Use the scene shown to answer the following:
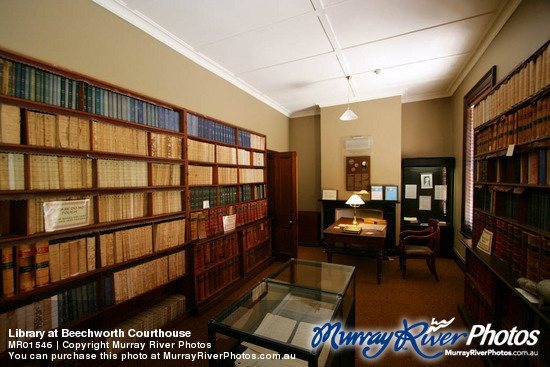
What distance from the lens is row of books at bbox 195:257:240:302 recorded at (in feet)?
8.94

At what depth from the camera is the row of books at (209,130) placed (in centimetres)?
274

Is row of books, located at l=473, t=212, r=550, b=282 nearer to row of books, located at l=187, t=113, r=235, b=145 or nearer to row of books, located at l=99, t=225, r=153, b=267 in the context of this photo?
row of books, located at l=99, t=225, r=153, b=267

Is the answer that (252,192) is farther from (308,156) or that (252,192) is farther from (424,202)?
(424,202)

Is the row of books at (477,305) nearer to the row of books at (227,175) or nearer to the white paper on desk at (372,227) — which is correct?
the white paper on desk at (372,227)

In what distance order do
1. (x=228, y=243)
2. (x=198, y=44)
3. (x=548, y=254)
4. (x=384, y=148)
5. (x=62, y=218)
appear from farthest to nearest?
Answer: (x=384, y=148) → (x=228, y=243) → (x=198, y=44) → (x=62, y=218) → (x=548, y=254)

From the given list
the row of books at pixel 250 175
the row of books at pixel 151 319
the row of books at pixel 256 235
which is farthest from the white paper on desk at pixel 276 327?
the row of books at pixel 250 175

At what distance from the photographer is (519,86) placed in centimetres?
169

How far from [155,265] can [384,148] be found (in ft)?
15.5

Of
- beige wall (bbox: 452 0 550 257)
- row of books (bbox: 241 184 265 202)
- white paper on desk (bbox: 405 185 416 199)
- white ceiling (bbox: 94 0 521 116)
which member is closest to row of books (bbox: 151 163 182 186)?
row of books (bbox: 241 184 265 202)

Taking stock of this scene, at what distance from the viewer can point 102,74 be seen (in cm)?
195

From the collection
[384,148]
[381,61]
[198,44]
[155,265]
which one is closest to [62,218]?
[155,265]

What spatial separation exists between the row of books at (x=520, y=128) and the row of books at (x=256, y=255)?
338 centimetres

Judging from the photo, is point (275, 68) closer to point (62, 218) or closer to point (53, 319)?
point (62, 218)

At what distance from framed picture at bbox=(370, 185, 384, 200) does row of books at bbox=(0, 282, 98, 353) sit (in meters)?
4.81
